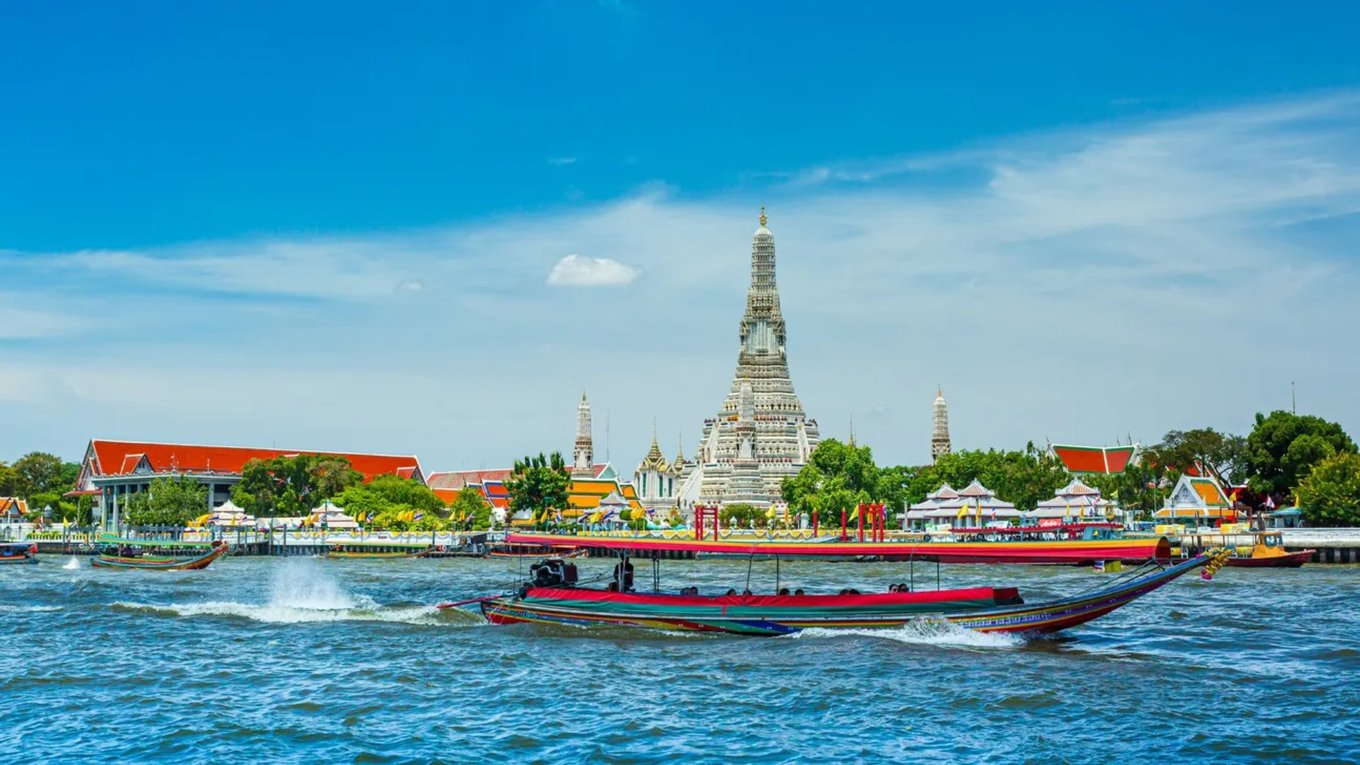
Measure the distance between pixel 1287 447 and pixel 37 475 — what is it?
106999mm

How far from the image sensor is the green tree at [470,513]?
91.7 m

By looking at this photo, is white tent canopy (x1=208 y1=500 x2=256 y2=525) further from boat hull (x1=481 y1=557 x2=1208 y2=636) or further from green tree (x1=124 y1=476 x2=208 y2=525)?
boat hull (x1=481 y1=557 x2=1208 y2=636)

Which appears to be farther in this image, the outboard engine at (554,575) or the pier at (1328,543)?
the pier at (1328,543)

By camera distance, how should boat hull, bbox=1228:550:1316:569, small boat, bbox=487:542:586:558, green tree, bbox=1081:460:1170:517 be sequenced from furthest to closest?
green tree, bbox=1081:460:1170:517
small boat, bbox=487:542:586:558
boat hull, bbox=1228:550:1316:569

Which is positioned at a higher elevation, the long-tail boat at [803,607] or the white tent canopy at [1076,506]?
the white tent canopy at [1076,506]

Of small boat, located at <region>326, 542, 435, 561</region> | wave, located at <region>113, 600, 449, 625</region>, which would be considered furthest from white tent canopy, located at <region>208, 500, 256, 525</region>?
wave, located at <region>113, 600, 449, 625</region>

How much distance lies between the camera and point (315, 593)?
4297cm

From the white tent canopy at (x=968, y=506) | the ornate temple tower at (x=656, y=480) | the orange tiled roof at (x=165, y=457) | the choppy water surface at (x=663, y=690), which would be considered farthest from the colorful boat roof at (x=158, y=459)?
the choppy water surface at (x=663, y=690)

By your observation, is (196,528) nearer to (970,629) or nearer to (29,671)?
(29,671)

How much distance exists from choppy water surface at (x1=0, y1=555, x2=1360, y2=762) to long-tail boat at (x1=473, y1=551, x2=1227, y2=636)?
0.37m

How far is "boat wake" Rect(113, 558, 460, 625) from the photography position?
3306cm

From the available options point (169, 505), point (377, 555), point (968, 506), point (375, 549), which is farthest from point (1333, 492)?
point (169, 505)

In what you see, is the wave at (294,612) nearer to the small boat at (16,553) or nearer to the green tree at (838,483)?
the small boat at (16,553)

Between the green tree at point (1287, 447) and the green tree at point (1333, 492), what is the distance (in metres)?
3.29
